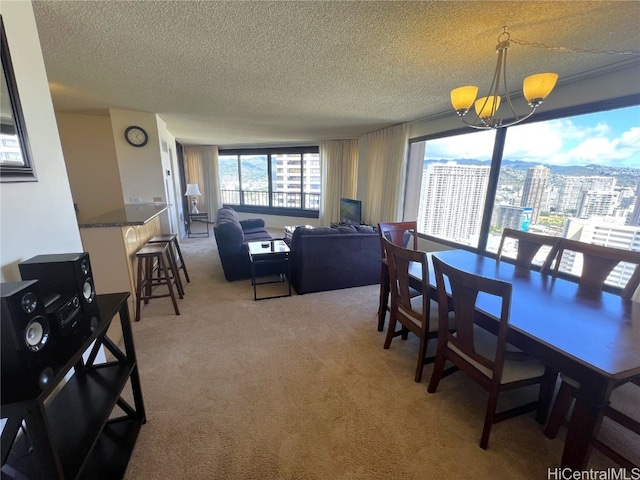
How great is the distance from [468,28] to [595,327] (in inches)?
69.4

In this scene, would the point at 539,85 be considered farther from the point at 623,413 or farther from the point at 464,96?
the point at 623,413

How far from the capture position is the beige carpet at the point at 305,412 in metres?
1.34

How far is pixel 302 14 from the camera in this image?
55.8 inches

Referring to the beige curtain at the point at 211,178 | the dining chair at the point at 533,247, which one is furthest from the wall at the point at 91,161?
the dining chair at the point at 533,247

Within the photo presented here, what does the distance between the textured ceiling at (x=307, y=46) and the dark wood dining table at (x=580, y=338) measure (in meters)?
1.57

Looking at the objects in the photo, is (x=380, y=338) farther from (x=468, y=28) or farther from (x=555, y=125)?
(x=555, y=125)

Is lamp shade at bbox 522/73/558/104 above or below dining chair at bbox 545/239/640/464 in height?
above

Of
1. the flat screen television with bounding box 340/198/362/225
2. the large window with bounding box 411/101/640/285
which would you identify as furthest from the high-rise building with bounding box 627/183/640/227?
the flat screen television with bounding box 340/198/362/225

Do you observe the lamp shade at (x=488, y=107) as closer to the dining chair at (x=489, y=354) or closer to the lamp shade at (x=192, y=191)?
the dining chair at (x=489, y=354)

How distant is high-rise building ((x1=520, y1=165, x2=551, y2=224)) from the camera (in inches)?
106

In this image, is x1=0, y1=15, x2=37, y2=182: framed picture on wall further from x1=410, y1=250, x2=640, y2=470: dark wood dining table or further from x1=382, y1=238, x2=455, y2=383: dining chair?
x1=410, y1=250, x2=640, y2=470: dark wood dining table

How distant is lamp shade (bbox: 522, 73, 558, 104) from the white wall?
2497 millimetres

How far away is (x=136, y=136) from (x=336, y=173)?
402 centimetres

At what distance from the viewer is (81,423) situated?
1.12 metres
